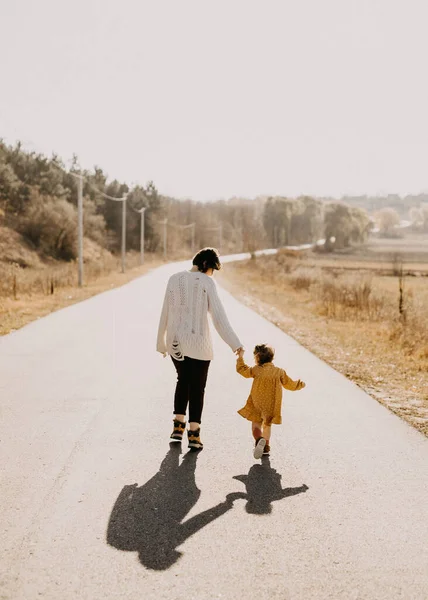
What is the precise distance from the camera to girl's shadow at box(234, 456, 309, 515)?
450 cm

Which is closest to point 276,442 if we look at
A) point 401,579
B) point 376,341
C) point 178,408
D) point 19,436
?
point 178,408

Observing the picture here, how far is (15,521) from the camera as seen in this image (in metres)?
4.14

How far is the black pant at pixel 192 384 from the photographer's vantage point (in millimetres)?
5891

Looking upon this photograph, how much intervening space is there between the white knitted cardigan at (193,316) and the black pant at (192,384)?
0.09m

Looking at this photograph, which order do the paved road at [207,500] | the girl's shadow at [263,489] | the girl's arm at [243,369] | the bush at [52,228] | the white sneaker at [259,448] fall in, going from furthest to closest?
1. the bush at [52,228]
2. the girl's arm at [243,369]
3. the white sneaker at [259,448]
4. the girl's shadow at [263,489]
5. the paved road at [207,500]

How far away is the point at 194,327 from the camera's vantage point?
5.82 meters

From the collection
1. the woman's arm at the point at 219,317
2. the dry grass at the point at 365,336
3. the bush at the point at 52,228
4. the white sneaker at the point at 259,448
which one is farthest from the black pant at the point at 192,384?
the bush at the point at 52,228

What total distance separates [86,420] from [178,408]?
1267 mm

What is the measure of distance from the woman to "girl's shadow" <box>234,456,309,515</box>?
780 millimetres

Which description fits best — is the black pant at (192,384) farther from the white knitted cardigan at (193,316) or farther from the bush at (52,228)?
the bush at (52,228)

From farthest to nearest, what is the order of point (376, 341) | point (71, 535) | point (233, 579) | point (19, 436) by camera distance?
point (376, 341) < point (19, 436) < point (71, 535) < point (233, 579)

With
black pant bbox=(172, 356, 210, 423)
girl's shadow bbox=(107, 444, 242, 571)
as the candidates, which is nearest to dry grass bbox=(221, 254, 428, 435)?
black pant bbox=(172, 356, 210, 423)

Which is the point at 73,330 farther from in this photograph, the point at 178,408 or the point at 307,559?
the point at 307,559

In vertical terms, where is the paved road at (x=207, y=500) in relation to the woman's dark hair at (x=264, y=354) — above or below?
below
